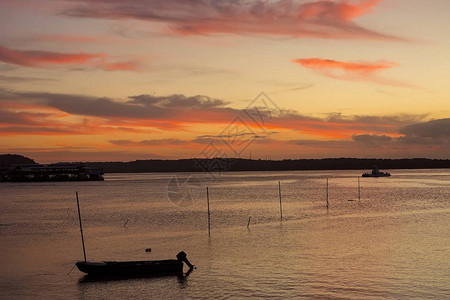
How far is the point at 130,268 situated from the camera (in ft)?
125

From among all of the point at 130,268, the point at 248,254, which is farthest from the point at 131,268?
the point at 248,254

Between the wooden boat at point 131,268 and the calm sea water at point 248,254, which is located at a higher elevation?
the wooden boat at point 131,268

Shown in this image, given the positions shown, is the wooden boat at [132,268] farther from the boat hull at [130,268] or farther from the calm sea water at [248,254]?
the calm sea water at [248,254]

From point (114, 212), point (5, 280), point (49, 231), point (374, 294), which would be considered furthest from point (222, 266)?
point (114, 212)

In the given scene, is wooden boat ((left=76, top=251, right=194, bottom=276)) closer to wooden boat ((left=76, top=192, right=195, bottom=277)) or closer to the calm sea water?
wooden boat ((left=76, top=192, right=195, bottom=277))

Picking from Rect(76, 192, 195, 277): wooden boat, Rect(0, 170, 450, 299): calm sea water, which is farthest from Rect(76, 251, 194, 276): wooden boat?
Rect(0, 170, 450, 299): calm sea water

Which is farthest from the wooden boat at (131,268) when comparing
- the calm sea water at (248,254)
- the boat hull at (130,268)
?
the calm sea water at (248,254)

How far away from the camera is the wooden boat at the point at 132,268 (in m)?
37.9

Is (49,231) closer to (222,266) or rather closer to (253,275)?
(222,266)

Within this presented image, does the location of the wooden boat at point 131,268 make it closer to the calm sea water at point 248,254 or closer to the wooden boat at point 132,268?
the wooden boat at point 132,268

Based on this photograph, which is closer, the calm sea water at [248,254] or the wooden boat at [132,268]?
the calm sea water at [248,254]

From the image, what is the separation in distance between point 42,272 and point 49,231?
28.9m

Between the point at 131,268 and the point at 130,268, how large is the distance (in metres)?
0.08

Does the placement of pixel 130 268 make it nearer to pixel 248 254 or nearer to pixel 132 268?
pixel 132 268
